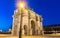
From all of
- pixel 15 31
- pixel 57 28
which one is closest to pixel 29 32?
pixel 15 31

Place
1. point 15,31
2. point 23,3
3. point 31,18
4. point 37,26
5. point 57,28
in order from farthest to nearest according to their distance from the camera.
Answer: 1. point 57,28
2. point 37,26
3. point 31,18
4. point 15,31
5. point 23,3

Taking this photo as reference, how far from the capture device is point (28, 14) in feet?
61.1

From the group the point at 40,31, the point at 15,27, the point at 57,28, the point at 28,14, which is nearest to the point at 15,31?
the point at 15,27

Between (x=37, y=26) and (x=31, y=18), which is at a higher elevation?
(x=31, y=18)

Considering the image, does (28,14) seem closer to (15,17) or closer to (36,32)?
(15,17)

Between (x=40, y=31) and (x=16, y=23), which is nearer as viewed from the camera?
(x=16, y=23)

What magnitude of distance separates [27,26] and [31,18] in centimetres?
167

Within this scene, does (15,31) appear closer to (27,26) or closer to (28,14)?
(27,26)

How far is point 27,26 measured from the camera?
18359 mm

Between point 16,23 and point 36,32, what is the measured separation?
402 centimetres

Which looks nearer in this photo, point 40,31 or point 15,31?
point 15,31

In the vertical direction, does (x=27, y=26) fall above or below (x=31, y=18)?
below

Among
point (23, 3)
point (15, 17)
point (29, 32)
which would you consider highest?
point (15, 17)

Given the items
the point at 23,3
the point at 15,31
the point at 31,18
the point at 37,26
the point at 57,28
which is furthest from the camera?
the point at 57,28
